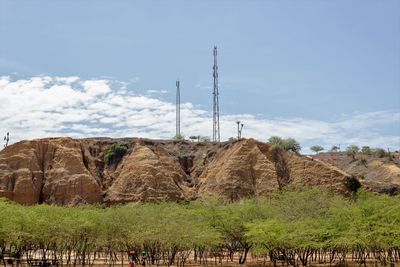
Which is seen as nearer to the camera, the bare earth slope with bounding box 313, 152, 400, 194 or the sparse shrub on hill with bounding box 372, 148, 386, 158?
the bare earth slope with bounding box 313, 152, 400, 194

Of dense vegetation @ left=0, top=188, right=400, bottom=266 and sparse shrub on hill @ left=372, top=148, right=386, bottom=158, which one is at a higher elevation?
sparse shrub on hill @ left=372, top=148, right=386, bottom=158

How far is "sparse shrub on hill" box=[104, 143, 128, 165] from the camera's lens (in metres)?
92.9

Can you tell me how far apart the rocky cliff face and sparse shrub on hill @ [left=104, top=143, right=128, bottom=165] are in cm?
93

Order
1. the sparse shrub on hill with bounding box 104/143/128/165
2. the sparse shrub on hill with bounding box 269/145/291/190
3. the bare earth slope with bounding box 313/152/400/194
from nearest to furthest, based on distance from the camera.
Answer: the sparse shrub on hill with bounding box 269/145/291/190 → the sparse shrub on hill with bounding box 104/143/128/165 → the bare earth slope with bounding box 313/152/400/194

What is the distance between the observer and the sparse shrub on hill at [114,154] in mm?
92938

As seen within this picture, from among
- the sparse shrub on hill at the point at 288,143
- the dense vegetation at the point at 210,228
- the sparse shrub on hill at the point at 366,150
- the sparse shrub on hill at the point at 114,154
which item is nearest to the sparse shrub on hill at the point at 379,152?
the sparse shrub on hill at the point at 366,150

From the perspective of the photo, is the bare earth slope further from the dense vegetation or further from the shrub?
the dense vegetation

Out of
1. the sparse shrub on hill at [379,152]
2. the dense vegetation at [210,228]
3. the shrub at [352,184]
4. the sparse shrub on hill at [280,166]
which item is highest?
the sparse shrub on hill at [379,152]

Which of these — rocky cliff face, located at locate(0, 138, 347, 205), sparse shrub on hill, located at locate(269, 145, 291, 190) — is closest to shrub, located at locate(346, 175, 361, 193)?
rocky cliff face, located at locate(0, 138, 347, 205)

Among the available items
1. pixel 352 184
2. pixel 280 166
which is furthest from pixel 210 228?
pixel 352 184

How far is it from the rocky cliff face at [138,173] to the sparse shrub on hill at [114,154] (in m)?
0.93

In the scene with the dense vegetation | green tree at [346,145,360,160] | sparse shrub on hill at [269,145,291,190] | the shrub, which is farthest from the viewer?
green tree at [346,145,360,160]

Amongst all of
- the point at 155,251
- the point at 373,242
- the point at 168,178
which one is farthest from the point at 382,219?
the point at 168,178

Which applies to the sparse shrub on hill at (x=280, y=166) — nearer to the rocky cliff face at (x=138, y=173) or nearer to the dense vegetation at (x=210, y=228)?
the rocky cliff face at (x=138, y=173)
